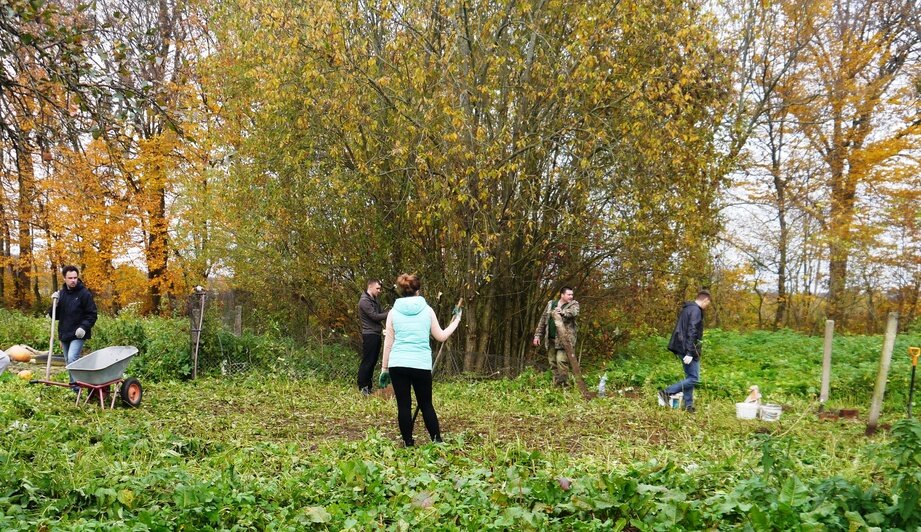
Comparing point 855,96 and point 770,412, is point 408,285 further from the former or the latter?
point 855,96

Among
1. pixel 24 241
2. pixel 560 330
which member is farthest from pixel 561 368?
pixel 24 241

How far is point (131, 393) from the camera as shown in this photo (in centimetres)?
834

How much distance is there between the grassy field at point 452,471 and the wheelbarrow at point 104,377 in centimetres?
22

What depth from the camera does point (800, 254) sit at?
22.8 m

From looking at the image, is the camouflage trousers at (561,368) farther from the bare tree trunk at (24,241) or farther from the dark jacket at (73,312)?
the bare tree trunk at (24,241)

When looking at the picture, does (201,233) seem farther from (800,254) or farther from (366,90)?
(800,254)

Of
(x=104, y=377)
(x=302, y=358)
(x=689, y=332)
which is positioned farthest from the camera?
(x=302, y=358)

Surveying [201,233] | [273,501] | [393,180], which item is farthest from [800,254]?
[273,501]

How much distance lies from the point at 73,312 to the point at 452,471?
615cm

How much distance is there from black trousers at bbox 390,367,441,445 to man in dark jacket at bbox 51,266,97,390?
500cm

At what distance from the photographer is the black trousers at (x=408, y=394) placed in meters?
6.07

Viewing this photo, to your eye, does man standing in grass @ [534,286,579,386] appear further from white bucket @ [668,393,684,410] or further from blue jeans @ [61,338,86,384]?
blue jeans @ [61,338,86,384]

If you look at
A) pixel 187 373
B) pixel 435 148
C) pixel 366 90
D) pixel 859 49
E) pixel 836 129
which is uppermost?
pixel 859 49

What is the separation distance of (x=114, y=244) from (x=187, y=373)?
10508 millimetres
